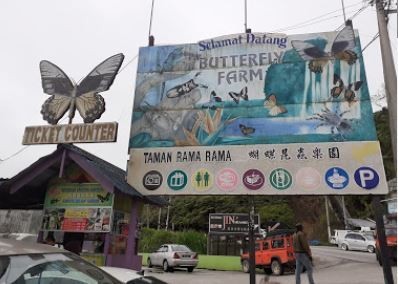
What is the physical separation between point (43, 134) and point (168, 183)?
3760mm

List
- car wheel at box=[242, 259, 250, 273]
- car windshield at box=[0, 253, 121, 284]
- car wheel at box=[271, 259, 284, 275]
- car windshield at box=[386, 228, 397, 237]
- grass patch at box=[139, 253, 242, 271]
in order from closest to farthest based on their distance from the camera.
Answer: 1. car windshield at box=[0, 253, 121, 284]
2. car wheel at box=[271, 259, 284, 275]
3. car windshield at box=[386, 228, 397, 237]
4. car wheel at box=[242, 259, 250, 273]
5. grass patch at box=[139, 253, 242, 271]

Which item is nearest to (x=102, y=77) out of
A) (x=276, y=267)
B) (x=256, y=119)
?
(x=256, y=119)

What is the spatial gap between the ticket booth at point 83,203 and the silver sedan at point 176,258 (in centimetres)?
1000

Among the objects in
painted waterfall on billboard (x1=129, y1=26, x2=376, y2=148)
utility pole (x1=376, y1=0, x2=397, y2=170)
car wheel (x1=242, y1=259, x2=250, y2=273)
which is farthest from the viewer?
car wheel (x1=242, y1=259, x2=250, y2=273)

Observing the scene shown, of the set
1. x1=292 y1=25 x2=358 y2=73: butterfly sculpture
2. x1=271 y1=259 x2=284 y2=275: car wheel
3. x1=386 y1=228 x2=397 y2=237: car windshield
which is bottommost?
x1=271 y1=259 x2=284 y2=275: car wheel

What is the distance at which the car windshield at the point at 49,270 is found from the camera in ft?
10.1

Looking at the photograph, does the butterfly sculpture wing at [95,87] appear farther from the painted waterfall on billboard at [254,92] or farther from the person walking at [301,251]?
the person walking at [301,251]

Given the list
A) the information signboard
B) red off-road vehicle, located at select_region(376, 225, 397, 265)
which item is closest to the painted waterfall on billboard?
the information signboard

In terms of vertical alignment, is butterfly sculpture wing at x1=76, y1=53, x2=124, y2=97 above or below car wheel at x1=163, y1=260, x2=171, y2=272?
above

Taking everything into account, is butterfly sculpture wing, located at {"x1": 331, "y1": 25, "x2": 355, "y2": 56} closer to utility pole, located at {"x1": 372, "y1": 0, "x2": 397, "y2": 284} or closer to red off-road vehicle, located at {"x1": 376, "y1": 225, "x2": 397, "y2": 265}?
utility pole, located at {"x1": 372, "y1": 0, "x2": 397, "y2": 284}

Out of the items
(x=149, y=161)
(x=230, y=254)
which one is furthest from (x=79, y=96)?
(x=230, y=254)

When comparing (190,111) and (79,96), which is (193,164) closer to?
(190,111)

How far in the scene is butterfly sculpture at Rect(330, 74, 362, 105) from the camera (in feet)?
34.8

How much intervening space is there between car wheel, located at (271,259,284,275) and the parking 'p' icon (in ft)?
31.3
